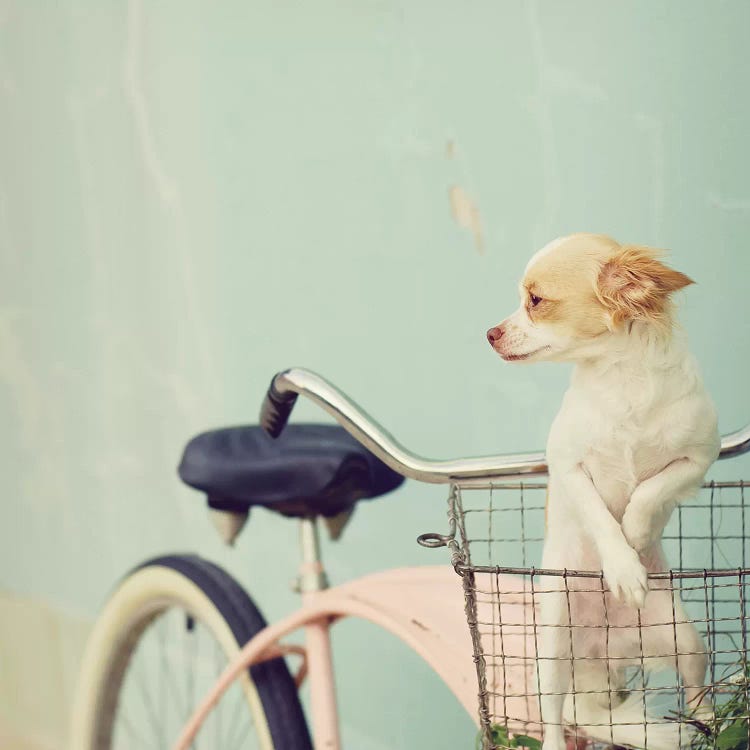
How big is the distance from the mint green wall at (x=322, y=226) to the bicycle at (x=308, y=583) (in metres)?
0.32

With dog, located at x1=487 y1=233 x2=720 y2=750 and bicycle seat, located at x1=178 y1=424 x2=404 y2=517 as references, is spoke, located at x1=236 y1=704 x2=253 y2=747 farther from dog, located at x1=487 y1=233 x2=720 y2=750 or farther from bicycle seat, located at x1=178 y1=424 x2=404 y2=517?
dog, located at x1=487 y1=233 x2=720 y2=750

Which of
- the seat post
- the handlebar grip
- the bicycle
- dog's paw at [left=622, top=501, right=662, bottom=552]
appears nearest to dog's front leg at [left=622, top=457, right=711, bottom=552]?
dog's paw at [left=622, top=501, right=662, bottom=552]

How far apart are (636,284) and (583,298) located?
1.5 inches

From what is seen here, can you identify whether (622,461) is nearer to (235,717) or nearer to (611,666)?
(611,666)

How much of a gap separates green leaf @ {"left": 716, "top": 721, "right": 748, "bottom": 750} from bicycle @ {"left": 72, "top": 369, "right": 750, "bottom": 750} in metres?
0.14

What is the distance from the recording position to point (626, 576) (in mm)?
690

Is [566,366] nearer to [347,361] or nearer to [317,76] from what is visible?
[347,361]

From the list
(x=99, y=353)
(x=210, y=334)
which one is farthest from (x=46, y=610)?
(x=210, y=334)

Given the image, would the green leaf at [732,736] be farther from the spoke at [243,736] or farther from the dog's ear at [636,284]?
the spoke at [243,736]

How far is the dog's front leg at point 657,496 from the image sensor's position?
0.71m

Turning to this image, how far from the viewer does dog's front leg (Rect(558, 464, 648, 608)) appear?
69 centimetres

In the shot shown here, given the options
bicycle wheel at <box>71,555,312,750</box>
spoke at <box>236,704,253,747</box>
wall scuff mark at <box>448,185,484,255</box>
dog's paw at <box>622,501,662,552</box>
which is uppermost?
wall scuff mark at <box>448,185,484,255</box>

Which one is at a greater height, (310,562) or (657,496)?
(657,496)

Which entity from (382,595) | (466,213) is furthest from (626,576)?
(466,213)
